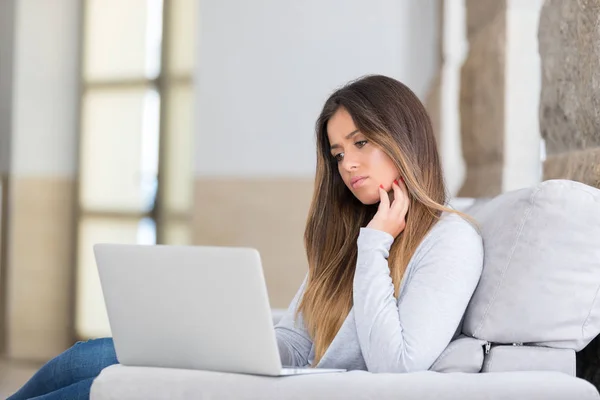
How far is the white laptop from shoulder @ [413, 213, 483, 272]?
378mm

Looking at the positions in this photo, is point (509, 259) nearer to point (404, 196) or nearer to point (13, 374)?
point (404, 196)

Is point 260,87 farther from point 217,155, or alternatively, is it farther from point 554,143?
point 554,143

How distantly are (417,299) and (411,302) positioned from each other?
14 millimetres

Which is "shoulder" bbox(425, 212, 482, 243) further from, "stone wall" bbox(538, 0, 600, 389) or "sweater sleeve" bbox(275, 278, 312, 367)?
"sweater sleeve" bbox(275, 278, 312, 367)

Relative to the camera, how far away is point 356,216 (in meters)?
2.11

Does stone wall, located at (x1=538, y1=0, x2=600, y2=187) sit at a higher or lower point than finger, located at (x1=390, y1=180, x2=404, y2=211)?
higher

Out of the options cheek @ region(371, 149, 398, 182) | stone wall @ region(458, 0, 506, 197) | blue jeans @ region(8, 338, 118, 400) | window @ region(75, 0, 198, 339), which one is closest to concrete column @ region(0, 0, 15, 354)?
window @ region(75, 0, 198, 339)

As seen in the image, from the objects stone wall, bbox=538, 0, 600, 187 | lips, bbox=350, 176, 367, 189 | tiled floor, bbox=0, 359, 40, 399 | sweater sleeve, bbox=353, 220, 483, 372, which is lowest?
tiled floor, bbox=0, 359, 40, 399

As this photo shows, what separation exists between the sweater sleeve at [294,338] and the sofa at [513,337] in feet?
1.46

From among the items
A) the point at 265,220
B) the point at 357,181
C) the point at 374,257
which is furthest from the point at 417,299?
the point at 265,220

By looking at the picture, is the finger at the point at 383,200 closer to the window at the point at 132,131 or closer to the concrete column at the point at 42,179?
Answer: the window at the point at 132,131

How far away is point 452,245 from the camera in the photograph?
5.58ft

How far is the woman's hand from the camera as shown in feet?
5.92

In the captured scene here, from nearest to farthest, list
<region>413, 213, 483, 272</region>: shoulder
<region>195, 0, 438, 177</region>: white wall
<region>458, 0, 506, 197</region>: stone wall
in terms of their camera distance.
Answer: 1. <region>413, 213, 483, 272</region>: shoulder
2. <region>458, 0, 506, 197</region>: stone wall
3. <region>195, 0, 438, 177</region>: white wall
